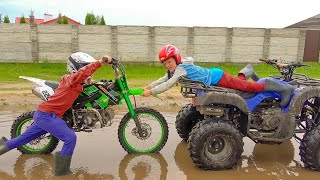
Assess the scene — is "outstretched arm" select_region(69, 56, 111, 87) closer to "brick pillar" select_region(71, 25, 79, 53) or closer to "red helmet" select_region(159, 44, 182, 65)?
"red helmet" select_region(159, 44, 182, 65)

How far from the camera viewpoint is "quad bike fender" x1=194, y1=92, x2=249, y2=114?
4.86 metres

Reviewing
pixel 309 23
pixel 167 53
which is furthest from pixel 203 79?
pixel 309 23

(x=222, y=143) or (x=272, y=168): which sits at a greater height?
Result: (x=222, y=143)

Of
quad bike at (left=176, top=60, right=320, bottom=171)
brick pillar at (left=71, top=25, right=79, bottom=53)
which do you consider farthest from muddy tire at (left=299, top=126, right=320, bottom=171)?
brick pillar at (left=71, top=25, right=79, bottom=53)

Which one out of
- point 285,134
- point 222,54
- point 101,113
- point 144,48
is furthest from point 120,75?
point 222,54

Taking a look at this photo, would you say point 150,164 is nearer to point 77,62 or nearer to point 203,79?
point 203,79

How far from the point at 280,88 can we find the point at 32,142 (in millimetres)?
3693

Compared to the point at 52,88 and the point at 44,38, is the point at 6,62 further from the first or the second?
the point at 52,88

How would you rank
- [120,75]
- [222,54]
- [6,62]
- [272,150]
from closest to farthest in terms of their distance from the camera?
[120,75]
[272,150]
[6,62]
[222,54]

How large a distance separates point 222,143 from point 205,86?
825 mm

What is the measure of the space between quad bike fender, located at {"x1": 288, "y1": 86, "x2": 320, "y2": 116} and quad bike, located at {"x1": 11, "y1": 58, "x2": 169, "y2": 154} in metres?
1.83

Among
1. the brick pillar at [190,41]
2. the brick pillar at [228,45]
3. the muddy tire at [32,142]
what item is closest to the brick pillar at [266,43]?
the brick pillar at [228,45]

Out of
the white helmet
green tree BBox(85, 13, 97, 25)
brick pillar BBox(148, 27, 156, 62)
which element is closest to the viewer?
the white helmet

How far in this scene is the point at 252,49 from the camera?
2456cm
